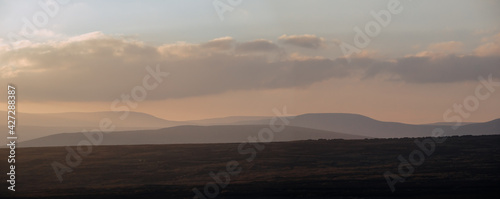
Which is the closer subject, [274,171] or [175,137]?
[274,171]

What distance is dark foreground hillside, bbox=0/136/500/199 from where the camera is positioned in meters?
38.0

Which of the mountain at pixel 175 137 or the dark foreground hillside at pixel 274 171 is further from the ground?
the mountain at pixel 175 137

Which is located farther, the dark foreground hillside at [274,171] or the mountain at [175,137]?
the mountain at [175,137]

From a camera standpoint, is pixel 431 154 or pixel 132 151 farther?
pixel 132 151

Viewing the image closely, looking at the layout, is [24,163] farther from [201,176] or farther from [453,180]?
[453,180]

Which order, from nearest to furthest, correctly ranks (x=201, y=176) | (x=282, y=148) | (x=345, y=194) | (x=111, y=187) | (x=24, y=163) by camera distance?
(x=345, y=194)
(x=111, y=187)
(x=201, y=176)
(x=24, y=163)
(x=282, y=148)

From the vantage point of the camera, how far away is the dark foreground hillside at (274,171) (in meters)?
38.0

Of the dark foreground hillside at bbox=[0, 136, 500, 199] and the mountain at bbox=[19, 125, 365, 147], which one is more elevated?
the mountain at bbox=[19, 125, 365, 147]

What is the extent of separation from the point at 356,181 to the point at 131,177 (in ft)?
65.2

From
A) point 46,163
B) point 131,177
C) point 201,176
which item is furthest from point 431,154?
point 46,163

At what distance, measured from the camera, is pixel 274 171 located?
47031 mm

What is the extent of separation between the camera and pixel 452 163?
48375 mm

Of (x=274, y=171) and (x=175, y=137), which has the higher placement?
(x=175, y=137)

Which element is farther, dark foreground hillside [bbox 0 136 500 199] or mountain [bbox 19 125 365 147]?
mountain [bbox 19 125 365 147]
